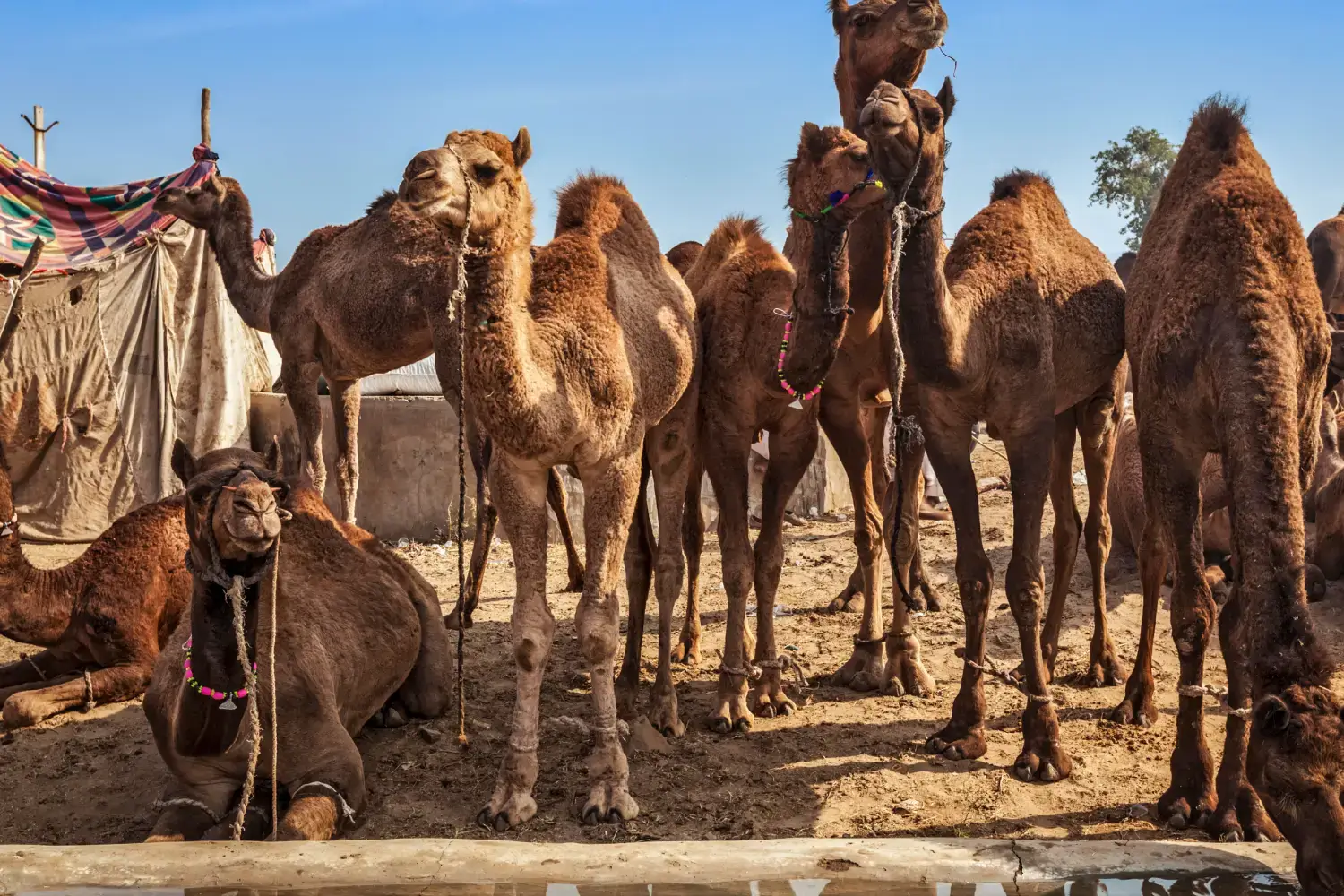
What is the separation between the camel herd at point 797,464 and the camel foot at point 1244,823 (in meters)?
0.02

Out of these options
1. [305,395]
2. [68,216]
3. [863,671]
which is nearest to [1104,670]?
[863,671]

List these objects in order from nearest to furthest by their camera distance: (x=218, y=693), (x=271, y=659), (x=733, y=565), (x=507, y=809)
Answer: (x=271, y=659) → (x=218, y=693) → (x=507, y=809) → (x=733, y=565)

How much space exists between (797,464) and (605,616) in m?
1.85

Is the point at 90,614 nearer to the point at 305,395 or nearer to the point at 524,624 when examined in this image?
the point at 305,395

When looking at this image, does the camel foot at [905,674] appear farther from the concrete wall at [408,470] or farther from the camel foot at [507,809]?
the concrete wall at [408,470]

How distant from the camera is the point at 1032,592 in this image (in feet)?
17.6

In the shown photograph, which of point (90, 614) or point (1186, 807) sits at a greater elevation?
point (90, 614)

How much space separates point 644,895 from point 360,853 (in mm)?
918

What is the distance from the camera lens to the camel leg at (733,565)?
5.92 m

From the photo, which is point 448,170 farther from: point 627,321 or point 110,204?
point 110,204

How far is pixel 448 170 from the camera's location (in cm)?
418

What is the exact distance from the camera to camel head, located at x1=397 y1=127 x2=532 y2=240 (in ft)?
13.5

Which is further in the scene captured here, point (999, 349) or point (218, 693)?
point (999, 349)

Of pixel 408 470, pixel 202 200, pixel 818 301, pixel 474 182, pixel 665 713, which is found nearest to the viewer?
pixel 474 182
